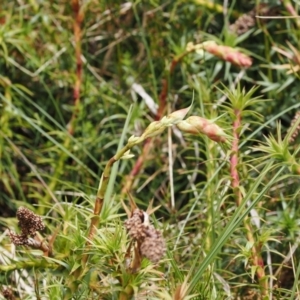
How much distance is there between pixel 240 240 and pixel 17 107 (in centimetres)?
69

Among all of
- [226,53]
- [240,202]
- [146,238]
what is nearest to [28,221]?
[146,238]

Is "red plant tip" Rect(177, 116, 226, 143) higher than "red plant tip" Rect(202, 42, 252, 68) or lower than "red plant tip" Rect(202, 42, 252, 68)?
higher

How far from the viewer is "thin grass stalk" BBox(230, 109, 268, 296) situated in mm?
1013

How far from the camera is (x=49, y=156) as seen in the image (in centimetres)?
158

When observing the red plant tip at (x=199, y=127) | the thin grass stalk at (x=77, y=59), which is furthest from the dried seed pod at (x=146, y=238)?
the thin grass stalk at (x=77, y=59)

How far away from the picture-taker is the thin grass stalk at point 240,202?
101cm

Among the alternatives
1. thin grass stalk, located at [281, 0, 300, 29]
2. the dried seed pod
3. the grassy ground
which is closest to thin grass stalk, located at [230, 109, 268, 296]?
the grassy ground

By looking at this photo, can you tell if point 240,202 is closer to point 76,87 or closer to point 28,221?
point 28,221

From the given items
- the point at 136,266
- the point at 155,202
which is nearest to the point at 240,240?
the point at 155,202

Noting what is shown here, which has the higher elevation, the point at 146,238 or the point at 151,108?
the point at 146,238

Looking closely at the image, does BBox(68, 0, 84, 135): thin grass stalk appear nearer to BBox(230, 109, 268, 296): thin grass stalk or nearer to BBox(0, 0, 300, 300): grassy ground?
BBox(0, 0, 300, 300): grassy ground

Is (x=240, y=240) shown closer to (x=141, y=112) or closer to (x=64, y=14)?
(x=141, y=112)

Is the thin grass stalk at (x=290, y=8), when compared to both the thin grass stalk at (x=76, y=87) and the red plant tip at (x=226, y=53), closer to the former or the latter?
the red plant tip at (x=226, y=53)

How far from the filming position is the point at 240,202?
1.01m
